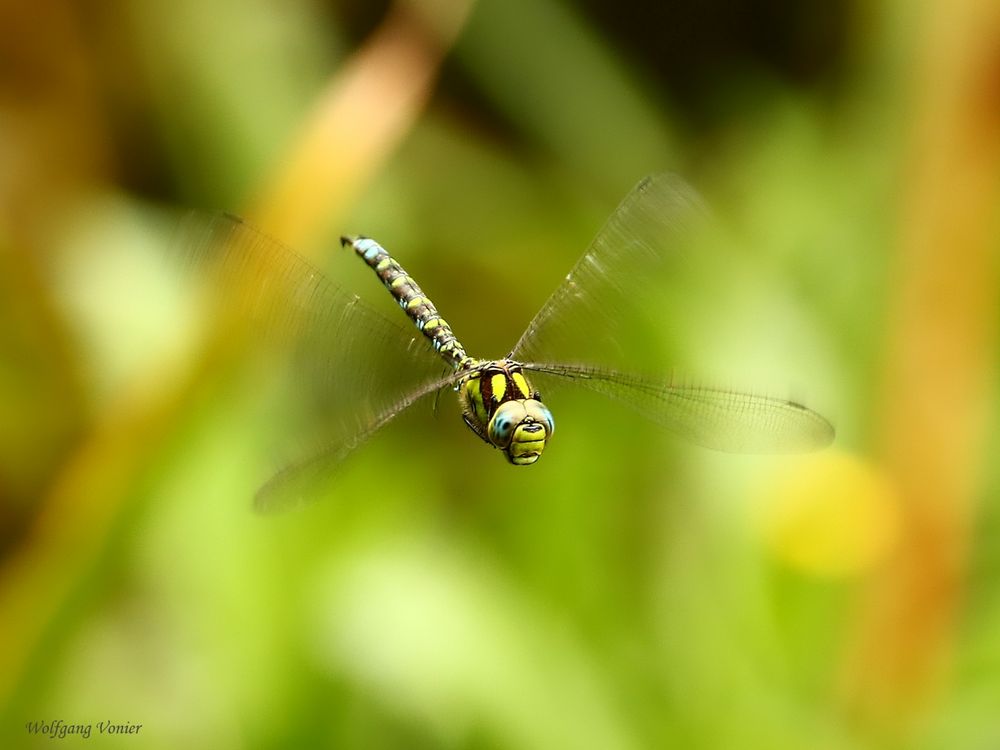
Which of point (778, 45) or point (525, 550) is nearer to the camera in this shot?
point (525, 550)

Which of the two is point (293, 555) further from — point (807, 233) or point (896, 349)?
point (807, 233)

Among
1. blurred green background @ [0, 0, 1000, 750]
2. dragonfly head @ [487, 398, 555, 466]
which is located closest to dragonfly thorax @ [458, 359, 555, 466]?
dragonfly head @ [487, 398, 555, 466]

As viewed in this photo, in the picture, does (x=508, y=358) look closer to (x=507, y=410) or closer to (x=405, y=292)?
(x=507, y=410)

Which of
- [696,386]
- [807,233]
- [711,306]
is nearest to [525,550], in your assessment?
[696,386]

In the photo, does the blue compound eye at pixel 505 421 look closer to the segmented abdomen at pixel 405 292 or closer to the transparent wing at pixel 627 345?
the transparent wing at pixel 627 345

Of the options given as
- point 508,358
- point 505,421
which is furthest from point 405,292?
point 505,421
